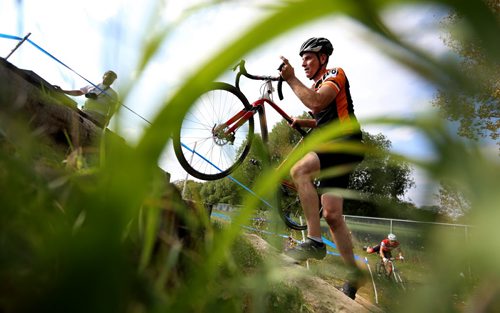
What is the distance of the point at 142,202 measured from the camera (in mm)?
184

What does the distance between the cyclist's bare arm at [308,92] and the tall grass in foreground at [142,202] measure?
1.60 m

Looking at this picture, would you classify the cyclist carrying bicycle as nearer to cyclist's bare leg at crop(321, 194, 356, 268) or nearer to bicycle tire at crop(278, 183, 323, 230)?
cyclist's bare leg at crop(321, 194, 356, 268)

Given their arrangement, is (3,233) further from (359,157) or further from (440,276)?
(359,157)

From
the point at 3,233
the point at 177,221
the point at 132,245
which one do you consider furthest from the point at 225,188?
the point at 3,233

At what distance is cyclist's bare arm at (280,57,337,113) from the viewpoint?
179 cm

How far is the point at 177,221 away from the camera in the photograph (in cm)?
42

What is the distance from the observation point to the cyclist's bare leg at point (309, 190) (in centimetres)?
200

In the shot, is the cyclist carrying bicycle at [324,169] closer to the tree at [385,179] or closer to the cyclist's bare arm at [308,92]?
the cyclist's bare arm at [308,92]

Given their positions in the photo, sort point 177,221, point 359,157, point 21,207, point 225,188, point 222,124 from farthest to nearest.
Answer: point 222,124 → point 359,157 → point 225,188 → point 177,221 → point 21,207

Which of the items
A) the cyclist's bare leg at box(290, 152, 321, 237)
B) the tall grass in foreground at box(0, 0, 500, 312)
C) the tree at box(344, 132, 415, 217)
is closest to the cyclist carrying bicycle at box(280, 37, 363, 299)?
the cyclist's bare leg at box(290, 152, 321, 237)

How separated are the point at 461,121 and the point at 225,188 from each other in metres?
0.47

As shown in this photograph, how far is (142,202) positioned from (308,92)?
66.9 inches

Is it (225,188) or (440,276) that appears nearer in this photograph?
(440,276)

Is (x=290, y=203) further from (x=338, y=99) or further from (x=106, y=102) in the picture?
(x=106, y=102)
